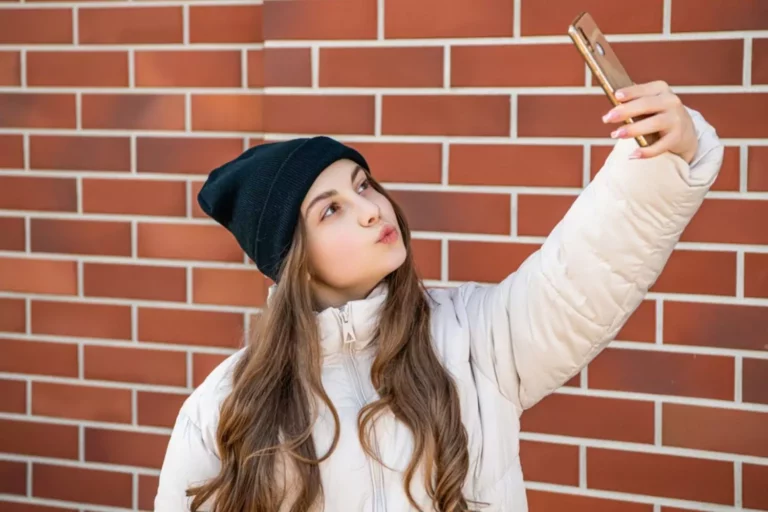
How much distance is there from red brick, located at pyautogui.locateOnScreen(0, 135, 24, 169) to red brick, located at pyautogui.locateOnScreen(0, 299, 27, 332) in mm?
392

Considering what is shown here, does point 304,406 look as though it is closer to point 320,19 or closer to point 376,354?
point 376,354

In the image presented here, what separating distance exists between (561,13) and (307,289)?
89 cm

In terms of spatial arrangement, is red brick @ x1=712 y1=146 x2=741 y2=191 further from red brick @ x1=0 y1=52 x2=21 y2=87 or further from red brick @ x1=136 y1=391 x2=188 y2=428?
red brick @ x1=0 y1=52 x2=21 y2=87

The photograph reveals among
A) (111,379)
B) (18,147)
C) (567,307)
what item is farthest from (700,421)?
(18,147)

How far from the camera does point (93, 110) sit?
2.88 metres

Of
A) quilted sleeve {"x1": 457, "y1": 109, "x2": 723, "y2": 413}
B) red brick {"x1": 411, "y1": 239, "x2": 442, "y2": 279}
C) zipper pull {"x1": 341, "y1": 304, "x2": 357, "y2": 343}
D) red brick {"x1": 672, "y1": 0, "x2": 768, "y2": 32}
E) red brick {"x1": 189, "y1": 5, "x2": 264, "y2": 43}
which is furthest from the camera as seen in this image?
red brick {"x1": 189, "y1": 5, "x2": 264, "y2": 43}

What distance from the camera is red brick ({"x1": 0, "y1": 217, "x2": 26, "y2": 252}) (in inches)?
116

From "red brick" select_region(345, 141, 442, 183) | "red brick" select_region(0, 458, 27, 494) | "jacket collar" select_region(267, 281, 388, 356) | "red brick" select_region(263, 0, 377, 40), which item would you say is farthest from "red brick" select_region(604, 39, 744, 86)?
"red brick" select_region(0, 458, 27, 494)

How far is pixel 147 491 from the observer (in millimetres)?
2910

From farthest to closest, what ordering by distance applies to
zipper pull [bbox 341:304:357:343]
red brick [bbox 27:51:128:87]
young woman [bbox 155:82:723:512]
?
red brick [bbox 27:51:128:87]
zipper pull [bbox 341:304:357:343]
young woman [bbox 155:82:723:512]

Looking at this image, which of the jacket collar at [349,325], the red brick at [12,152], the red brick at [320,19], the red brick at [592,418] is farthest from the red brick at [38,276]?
the red brick at [592,418]

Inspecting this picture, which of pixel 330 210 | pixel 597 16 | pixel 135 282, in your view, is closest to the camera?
pixel 330 210

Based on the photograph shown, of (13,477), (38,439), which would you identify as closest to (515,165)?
(38,439)

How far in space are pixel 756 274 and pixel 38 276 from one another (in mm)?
1942
